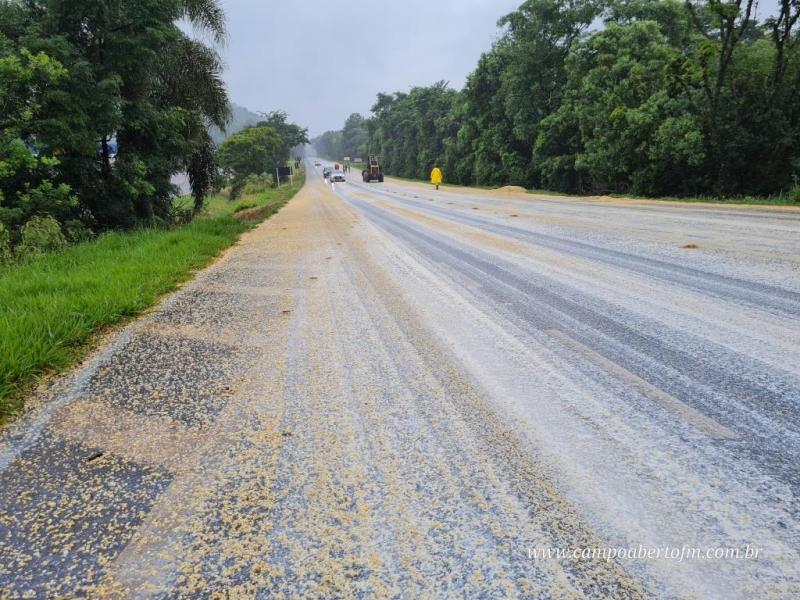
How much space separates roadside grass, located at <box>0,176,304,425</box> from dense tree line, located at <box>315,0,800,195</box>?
60.8 feet

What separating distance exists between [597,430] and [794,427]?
0.87 m

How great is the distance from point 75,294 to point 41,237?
488 cm

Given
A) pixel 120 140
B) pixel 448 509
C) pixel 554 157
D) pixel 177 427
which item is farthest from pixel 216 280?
pixel 554 157

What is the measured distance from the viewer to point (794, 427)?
211 centimetres

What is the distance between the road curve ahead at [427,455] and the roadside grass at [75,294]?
26cm

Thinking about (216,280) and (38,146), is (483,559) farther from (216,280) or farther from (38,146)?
(38,146)

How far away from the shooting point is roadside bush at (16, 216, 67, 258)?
7.95 meters

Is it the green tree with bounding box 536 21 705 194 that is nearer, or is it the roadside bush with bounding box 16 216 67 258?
the roadside bush with bounding box 16 216 67 258

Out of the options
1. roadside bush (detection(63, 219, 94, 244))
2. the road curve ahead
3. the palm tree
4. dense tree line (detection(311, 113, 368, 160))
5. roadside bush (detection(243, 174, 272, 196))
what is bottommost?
the road curve ahead

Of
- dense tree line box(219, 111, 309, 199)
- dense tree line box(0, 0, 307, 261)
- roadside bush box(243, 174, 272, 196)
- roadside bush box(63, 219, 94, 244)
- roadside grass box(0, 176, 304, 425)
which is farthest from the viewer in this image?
dense tree line box(219, 111, 309, 199)

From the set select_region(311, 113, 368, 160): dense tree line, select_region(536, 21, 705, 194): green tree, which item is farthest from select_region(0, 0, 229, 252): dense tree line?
select_region(311, 113, 368, 160): dense tree line

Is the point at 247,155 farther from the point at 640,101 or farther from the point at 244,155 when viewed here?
the point at 640,101

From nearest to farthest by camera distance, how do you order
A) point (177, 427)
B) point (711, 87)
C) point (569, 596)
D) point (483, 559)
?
1. point (569, 596)
2. point (483, 559)
3. point (177, 427)
4. point (711, 87)

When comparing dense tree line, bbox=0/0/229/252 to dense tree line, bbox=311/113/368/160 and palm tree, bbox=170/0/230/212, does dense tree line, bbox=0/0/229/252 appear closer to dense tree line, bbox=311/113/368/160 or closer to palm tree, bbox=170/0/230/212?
palm tree, bbox=170/0/230/212
